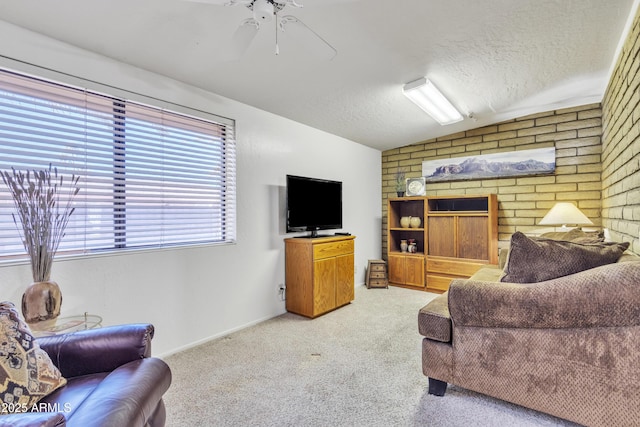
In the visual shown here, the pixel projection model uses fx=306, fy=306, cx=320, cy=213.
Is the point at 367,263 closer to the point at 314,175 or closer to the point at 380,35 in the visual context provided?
the point at 314,175

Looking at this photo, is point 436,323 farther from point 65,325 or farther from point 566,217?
point 566,217

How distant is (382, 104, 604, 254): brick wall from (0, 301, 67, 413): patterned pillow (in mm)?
4717

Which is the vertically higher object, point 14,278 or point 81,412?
point 14,278

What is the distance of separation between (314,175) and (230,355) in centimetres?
232

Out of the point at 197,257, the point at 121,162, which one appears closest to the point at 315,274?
the point at 197,257

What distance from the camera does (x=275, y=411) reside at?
1.79m

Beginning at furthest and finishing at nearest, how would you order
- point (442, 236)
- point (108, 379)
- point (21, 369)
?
point (442, 236) < point (108, 379) < point (21, 369)

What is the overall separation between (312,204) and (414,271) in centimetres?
205

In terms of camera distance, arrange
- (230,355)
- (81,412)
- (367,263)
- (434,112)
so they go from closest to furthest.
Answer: (81,412) → (230,355) → (434,112) → (367,263)

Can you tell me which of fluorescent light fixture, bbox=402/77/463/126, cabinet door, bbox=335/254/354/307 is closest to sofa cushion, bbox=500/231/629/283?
fluorescent light fixture, bbox=402/77/463/126

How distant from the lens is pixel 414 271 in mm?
4637

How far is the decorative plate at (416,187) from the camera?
4.85m

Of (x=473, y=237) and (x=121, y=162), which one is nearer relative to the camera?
(x=121, y=162)

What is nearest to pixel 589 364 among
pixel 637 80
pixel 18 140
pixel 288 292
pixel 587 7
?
pixel 637 80
